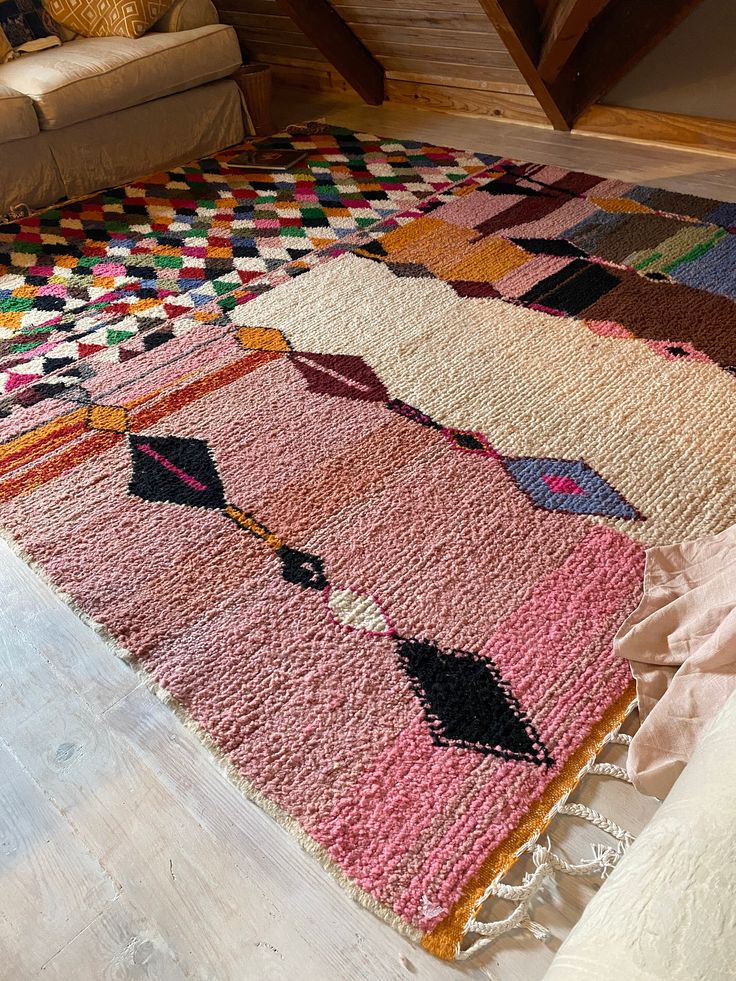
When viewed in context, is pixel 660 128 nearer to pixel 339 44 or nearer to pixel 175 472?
pixel 339 44

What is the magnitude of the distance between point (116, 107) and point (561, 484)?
226cm

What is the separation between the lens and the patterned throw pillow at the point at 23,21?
3.13m

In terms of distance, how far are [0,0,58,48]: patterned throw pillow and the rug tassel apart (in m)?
3.29

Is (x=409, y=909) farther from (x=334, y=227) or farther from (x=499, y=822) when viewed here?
(x=334, y=227)

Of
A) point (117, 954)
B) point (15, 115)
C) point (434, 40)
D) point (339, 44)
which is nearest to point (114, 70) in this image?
point (15, 115)

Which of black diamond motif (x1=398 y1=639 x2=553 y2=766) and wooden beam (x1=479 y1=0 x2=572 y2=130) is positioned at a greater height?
wooden beam (x1=479 y1=0 x2=572 y2=130)

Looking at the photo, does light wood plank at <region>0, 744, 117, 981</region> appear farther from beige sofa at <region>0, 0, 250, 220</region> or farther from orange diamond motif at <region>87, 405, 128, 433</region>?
beige sofa at <region>0, 0, 250, 220</region>

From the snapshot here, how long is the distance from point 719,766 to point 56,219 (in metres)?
2.75

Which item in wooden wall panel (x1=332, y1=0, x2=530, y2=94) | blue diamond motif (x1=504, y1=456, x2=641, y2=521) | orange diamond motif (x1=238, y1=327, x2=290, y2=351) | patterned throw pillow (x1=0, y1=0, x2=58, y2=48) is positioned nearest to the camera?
blue diamond motif (x1=504, y1=456, x2=641, y2=521)

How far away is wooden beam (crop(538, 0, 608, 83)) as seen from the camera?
2.60 m

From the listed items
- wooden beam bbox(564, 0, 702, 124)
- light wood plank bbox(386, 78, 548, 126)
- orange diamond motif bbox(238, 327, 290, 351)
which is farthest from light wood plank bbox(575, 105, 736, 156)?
orange diamond motif bbox(238, 327, 290, 351)

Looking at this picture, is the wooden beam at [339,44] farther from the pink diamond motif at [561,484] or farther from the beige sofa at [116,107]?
the pink diamond motif at [561,484]

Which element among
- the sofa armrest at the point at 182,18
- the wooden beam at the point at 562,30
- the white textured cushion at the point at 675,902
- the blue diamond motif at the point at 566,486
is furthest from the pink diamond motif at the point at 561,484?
the sofa armrest at the point at 182,18

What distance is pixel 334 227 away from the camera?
105 inches
